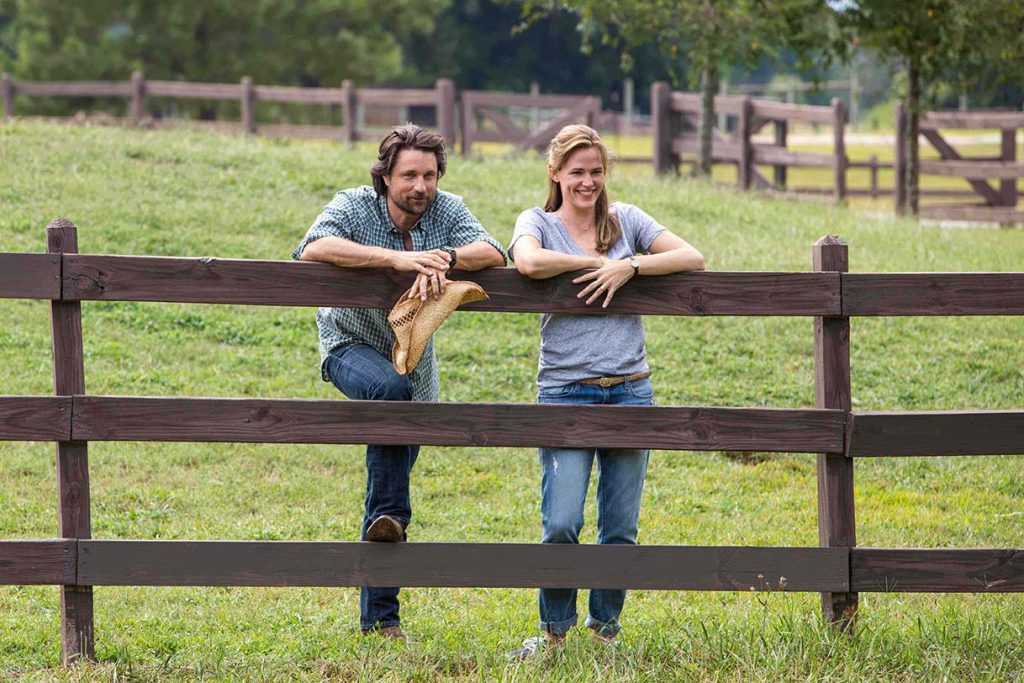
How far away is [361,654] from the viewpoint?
463 cm

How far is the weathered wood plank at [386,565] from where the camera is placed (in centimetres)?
464

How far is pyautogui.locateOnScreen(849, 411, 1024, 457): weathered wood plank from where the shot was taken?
4.75 metres

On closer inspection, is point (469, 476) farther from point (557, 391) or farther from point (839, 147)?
point (839, 147)

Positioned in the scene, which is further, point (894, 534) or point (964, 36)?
point (964, 36)

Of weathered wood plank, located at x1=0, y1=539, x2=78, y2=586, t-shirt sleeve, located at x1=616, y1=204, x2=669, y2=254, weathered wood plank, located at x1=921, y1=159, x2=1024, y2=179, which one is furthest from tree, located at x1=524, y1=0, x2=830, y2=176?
weathered wood plank, located at x1=0, y1=539, x2=78, y2=586

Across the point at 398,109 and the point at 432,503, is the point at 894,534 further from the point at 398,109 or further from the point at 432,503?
the point at 398,109

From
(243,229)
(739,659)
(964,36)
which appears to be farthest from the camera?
(964,36)

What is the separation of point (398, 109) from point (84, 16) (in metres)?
9.54

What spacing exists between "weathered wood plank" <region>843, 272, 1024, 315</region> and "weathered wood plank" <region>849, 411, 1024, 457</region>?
376mm

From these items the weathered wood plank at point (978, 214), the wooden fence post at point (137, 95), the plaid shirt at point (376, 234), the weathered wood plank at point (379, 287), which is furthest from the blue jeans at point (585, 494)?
the wooden fence post at point (137, 95)

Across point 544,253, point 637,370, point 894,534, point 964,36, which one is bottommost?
point 894,534

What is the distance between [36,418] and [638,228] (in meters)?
2.23

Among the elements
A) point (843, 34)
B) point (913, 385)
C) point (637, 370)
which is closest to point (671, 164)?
point (843, 34)

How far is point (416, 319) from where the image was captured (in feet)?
14.9
